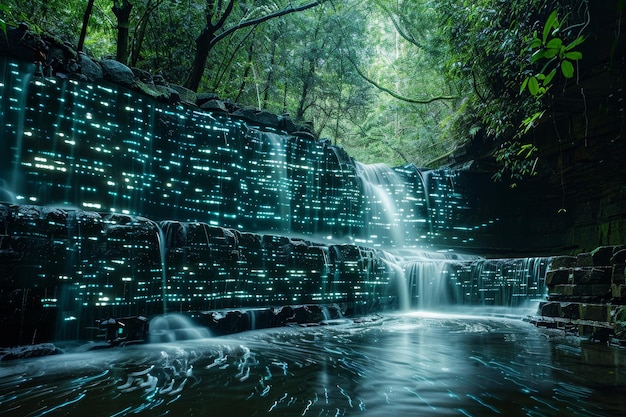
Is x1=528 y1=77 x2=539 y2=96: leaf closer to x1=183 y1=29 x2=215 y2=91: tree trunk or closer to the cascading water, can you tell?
the cascading water

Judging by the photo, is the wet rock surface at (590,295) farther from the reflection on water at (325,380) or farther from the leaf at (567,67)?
the leaf at (567,67)

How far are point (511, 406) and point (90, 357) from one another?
4.44m

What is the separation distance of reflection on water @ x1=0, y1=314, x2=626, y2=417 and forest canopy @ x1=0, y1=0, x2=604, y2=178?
3070 mm

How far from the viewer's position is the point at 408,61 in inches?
637

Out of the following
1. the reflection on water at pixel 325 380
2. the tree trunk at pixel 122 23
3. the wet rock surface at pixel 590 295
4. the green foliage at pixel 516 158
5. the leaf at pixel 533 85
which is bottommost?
the reflection on water at pixel 325 380

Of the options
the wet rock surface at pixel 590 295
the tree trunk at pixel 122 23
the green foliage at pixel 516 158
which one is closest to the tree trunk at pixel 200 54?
the tree trunk at pixel 122 23

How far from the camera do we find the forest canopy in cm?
714

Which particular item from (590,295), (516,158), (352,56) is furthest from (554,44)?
(352,56)

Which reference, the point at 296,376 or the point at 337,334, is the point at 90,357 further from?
the point at 337,334

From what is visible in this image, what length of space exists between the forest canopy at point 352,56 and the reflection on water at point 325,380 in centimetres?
307

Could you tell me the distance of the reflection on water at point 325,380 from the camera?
2.40m

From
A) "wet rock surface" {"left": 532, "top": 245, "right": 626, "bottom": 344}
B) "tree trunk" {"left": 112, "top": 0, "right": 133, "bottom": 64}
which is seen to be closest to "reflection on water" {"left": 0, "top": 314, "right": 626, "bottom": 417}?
"wet rock surface" {"left": 532, "top": 245, "right": 626, "bottom": 344}

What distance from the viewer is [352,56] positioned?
48.2 ft

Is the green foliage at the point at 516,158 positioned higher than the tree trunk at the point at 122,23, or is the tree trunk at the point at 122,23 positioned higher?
the tree trunk at the point at 122,23
